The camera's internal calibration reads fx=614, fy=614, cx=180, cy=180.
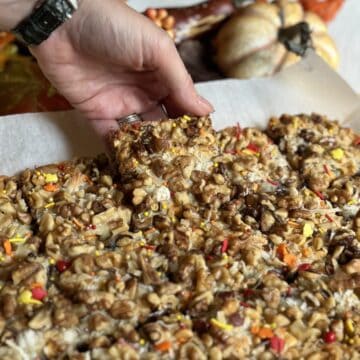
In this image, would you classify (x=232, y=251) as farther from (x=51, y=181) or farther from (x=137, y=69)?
(x=137, y=69)

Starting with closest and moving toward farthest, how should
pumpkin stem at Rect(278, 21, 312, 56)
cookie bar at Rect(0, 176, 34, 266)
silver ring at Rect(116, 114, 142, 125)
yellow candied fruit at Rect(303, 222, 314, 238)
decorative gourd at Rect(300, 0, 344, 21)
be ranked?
cookie bar at Rect(0, 176, 34, 266), yellow candied fruit at Rect(303, 222, 314, 238), silver ring at Rect(116, 114, 142, 125), pumpkin stem at Rect(278, 21, 312, 56), decorative gourd at Rect(300, 0, 344, 21)

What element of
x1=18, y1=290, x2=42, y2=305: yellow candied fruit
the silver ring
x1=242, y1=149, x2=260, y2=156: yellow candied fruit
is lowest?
x1=18, y1=290, x2=42, y2=305: yellow candied fruit

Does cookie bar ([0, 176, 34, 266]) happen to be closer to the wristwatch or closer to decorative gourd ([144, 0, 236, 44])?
the wristwatch

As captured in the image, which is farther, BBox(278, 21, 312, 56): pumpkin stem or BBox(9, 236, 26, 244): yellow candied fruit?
BBox(278, 21, 312, 56): pumpkin stem

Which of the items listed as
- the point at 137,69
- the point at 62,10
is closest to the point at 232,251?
the point at 137,69

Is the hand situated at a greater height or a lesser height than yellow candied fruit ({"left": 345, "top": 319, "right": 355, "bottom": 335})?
greater

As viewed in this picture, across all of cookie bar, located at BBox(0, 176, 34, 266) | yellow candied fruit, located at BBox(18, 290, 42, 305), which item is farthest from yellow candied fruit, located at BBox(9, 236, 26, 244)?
yellow candied fruit, located at BBox(18, 290, 42, 305)

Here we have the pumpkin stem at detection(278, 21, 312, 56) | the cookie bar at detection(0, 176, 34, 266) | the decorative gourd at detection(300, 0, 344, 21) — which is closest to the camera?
the cookie bar at detection(0, 176, 34, 266)
